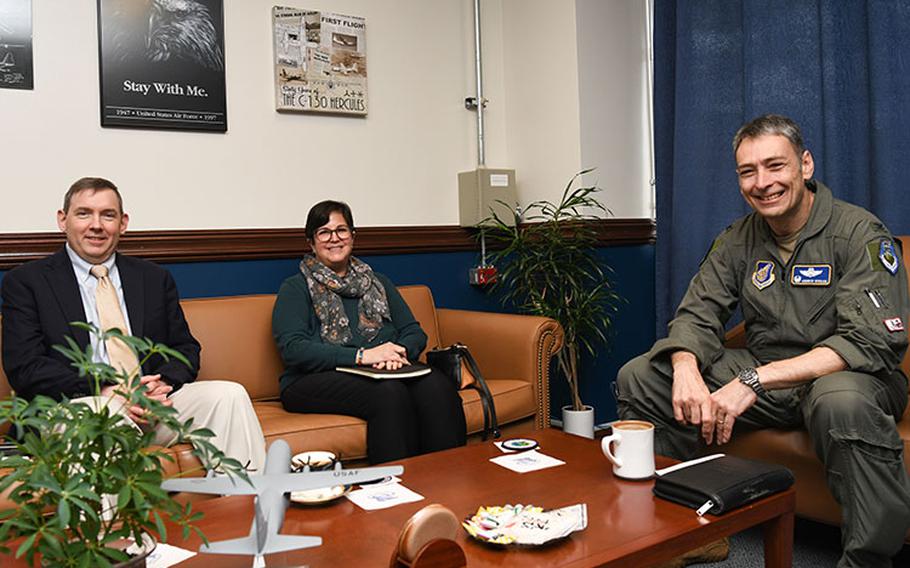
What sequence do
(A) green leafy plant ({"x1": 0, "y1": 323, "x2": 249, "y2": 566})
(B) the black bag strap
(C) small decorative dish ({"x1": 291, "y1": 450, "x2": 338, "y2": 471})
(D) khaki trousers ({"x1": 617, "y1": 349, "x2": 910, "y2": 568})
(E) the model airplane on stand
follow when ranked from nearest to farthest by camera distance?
(A) green leafy plant ({"x1": 0, "y1": 323, "x2": 249, "y2": 566})
(E) the model airplane on stand
(C) small decorative dish ({"x1": 291, "y1": 450, "x2": 338, "y2": 471})
(D) khaki trousers ({"x1": 617, "y1": 349, "x2": 910, "y2": 568})
(B) the black bag strap

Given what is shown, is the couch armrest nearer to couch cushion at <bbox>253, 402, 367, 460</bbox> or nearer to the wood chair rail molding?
the wood chair rail molding

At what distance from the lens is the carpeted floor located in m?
2.20

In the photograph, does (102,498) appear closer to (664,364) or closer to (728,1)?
(664,364)

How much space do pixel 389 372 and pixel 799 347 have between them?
127 cm

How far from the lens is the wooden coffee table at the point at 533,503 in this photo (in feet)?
4.30

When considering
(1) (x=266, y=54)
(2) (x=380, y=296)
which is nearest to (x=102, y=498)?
(2) (x=380, y=296)

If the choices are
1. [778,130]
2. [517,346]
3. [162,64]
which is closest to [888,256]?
[778,130]

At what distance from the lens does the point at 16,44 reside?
2.78m

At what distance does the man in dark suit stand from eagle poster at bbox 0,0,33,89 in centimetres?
66

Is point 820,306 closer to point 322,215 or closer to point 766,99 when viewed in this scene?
point 766,99

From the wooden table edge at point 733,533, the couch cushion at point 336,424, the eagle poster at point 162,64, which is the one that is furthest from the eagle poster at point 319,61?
the wooden table edge at point 733,533

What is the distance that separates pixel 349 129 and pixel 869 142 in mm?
2069

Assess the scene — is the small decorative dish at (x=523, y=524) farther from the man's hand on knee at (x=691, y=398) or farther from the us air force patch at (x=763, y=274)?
the us air force patch at (x=763, y=274)

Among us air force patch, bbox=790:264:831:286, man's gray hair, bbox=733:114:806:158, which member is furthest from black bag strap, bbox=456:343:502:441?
man's gray hair, bbox=733:114:806:158
